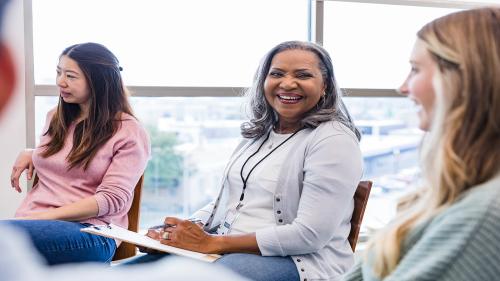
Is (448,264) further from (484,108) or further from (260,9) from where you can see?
(260,9)

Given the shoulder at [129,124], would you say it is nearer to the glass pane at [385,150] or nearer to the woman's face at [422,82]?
the woman's face at [422,82]

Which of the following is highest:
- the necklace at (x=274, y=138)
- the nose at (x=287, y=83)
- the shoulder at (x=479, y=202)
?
the nose at (x=287, y=83)

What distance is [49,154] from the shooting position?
1864 mm

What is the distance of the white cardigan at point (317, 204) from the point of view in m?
1.44

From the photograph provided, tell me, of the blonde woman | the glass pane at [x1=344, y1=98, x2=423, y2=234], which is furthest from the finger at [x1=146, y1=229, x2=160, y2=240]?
the glass pane at [x1=344, y1=98, x2=423, y2=234]

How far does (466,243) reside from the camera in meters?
0.75

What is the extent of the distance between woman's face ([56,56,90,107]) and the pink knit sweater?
0.17 meters

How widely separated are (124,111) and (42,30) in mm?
862

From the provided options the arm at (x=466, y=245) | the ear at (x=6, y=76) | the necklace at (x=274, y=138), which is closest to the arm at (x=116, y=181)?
the necklace at (x=274, y=138)

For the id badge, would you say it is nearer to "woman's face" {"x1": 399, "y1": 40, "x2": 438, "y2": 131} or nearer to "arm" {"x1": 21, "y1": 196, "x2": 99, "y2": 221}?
"arm" {"x1": 21, "y1": 196, "x2": 99, "y2": 221}

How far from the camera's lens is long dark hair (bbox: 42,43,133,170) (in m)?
1.87

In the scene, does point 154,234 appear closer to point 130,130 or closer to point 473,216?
point 130,130

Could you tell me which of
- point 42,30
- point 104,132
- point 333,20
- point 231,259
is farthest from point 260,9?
point 231,259

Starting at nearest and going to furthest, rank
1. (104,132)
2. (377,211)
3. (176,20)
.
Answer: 1. (104,132)
2. (176,20)
3. (377,211)
